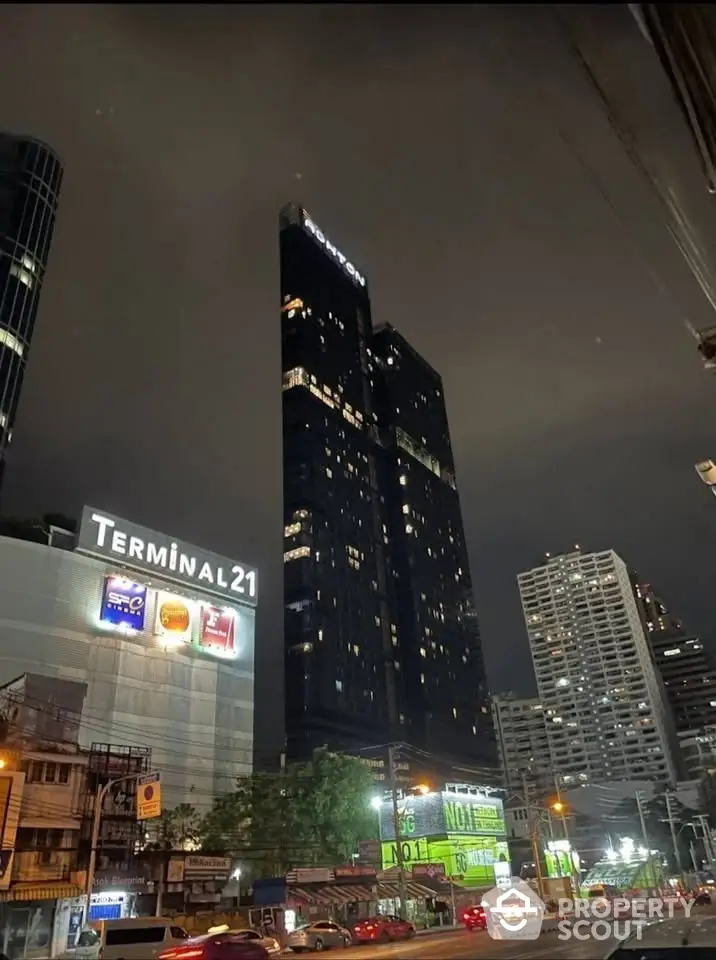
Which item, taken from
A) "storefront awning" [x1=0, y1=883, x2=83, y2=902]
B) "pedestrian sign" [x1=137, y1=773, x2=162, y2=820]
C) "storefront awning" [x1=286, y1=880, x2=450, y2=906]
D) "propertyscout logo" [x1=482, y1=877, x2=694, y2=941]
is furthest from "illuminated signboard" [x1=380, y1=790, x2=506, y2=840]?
"pedestrian sign" [x1=137, y1=773, x2=162, y2=820]

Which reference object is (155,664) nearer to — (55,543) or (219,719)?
(219,719)

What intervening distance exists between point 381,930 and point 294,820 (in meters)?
18.0

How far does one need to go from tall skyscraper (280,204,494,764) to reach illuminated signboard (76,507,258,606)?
4176 cm

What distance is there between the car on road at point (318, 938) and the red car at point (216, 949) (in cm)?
1256

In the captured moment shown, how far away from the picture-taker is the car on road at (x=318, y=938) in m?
33.0

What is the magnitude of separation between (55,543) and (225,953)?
168 ft

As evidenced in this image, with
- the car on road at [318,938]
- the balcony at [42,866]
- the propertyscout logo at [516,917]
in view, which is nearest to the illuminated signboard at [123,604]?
the balcony at [42,866]

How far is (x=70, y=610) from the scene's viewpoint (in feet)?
194

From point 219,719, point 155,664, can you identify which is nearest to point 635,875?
point 219,719

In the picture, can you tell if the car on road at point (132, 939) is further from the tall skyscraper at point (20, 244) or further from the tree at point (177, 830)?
the tall skyscraper at point (20, 244)

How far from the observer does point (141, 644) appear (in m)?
63.3

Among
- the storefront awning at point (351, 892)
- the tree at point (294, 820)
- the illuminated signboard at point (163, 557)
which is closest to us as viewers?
the storefront awning at point (351, 892)

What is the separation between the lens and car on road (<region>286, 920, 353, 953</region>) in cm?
3300

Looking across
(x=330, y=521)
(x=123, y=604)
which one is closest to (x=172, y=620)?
(x=123, y=604)
